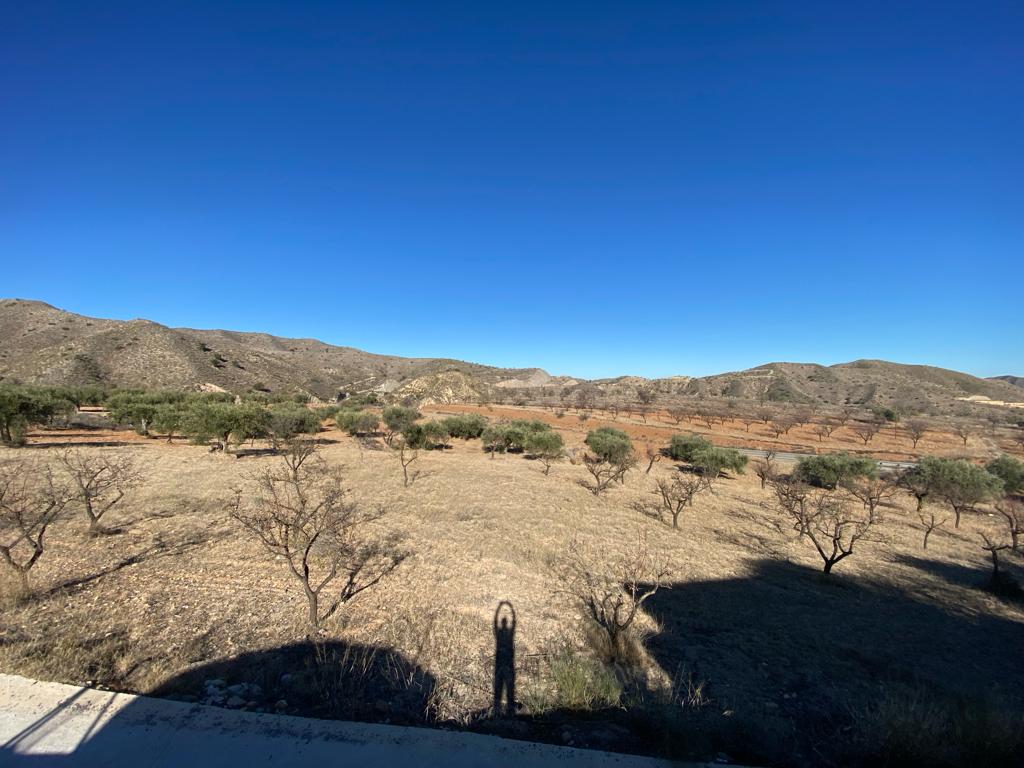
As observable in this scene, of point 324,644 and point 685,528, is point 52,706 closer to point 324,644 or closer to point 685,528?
point 324,644

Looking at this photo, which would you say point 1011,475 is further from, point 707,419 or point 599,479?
→ point 707,419

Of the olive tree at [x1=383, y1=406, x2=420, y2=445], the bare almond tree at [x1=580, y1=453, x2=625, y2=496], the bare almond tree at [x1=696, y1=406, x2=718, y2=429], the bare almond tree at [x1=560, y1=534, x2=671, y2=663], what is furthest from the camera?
the bare almond tree at [x1=696, y1=406, x2=718, y2=429]

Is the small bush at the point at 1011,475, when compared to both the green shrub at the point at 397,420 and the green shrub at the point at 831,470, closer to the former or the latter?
the green shrub at the point at 831,470

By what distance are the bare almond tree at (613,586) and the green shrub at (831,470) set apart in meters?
20.1

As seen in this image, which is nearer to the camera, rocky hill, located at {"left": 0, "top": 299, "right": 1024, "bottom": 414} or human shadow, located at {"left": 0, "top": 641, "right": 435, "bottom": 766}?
human shadow, located at {"left": 0, "top": 641, "right": 435, "bottom": 766}

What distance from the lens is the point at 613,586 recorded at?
9430 mm

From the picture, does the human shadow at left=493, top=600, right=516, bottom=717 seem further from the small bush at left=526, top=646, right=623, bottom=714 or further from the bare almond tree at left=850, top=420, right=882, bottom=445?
the bare almond tree at left=850, top=420, right=882, bottom=445

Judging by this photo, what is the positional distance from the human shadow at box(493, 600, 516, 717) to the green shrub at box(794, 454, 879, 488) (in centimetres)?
2589

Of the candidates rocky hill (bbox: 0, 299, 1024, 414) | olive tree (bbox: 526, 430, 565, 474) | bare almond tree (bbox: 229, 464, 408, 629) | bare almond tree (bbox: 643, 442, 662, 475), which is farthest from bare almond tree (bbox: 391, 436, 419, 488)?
rocky hill (bbox: 0, 299, 1024, 414)

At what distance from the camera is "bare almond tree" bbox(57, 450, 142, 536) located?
34.5 ft

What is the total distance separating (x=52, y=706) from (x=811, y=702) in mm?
9234

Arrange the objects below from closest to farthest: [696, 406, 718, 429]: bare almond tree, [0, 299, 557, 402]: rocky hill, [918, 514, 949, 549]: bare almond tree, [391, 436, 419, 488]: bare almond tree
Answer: [918, 514, 949, 549]: bare almond tree
[391, 436, 419, 488]: bare almond tree
[0, 299, 557, 402]: rocky hill
[696, 406, 718, 429]: bare almond tree

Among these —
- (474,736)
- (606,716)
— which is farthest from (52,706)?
(606,716)

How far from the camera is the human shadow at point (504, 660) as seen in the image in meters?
5.28
